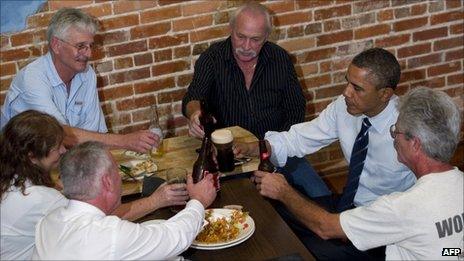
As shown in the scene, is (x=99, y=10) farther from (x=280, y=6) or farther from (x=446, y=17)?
(x=446, y=17)

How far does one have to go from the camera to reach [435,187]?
235 centimetres

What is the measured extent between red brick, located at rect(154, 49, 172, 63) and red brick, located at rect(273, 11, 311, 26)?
0.73 meters

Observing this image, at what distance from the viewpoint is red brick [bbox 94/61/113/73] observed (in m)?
4.10

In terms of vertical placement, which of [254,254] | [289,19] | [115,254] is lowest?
[254,254]

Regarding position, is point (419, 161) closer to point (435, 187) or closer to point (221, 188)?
point (435, 187)

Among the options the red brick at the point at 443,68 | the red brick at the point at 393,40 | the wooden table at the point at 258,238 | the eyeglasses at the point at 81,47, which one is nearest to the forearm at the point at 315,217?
the wooden table at the point at 258,238

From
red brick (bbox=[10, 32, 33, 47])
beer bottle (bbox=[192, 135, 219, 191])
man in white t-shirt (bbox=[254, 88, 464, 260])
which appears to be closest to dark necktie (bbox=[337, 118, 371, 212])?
man in white t-shirt (bbox=[254, 88, 464, 260])

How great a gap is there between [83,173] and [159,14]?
206 cm

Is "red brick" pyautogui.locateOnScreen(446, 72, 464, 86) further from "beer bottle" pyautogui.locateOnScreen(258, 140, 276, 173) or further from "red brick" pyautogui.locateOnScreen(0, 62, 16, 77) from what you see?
"red brick" pyautogui.locateOnScreen(0, 62, 16, 77)

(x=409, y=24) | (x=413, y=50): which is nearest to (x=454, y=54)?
(x=413, y=50)

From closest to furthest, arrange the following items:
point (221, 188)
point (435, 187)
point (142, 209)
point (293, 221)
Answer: point (435, 187), point (142, 209), point (221, 188), point (293, 221)

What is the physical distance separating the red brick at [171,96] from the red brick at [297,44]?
29.4 inches

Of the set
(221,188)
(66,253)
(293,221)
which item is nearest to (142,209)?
(221,188)

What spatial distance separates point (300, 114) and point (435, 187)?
66.7 inches
